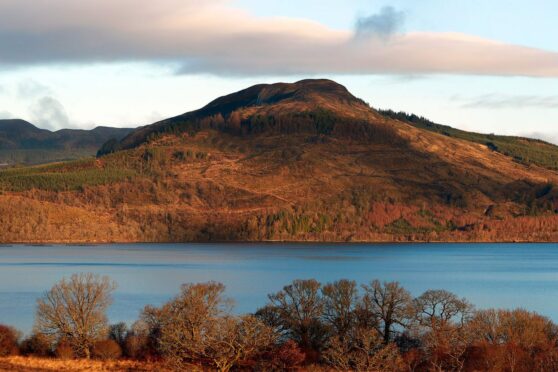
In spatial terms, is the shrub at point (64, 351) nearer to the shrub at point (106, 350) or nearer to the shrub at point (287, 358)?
the shrub at point (106, 350)

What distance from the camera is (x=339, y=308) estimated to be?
66.5 meters

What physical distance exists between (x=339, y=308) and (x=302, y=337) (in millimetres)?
4127

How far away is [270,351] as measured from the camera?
198ft

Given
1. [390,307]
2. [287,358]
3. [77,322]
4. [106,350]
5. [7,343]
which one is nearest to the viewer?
[287,358]

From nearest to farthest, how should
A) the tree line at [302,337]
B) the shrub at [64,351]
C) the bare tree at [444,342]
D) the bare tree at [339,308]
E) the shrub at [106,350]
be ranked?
the bare tree at [444,342], the tree line at [302,337], the shrub at [106,350], the shrub at [64,351], the bare tree at [339,308]

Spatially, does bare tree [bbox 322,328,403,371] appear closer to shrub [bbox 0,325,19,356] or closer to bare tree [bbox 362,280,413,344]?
bare tree [bbox 362,280,413,344]

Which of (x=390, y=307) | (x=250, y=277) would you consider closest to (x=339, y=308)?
(x=390, y=307)

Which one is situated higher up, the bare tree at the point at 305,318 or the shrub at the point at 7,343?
the bare tree at the point at 305,318

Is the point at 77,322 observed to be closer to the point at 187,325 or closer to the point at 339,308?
the point at 187,325

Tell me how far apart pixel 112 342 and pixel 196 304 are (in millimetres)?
6957

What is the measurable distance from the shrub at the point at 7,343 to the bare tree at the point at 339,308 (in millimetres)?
22960

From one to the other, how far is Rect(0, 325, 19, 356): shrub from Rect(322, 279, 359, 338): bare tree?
23.0 m

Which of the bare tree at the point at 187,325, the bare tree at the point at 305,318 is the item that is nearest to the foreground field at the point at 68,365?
the bare tree at the point at 187,325

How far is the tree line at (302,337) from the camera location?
2269 inches
